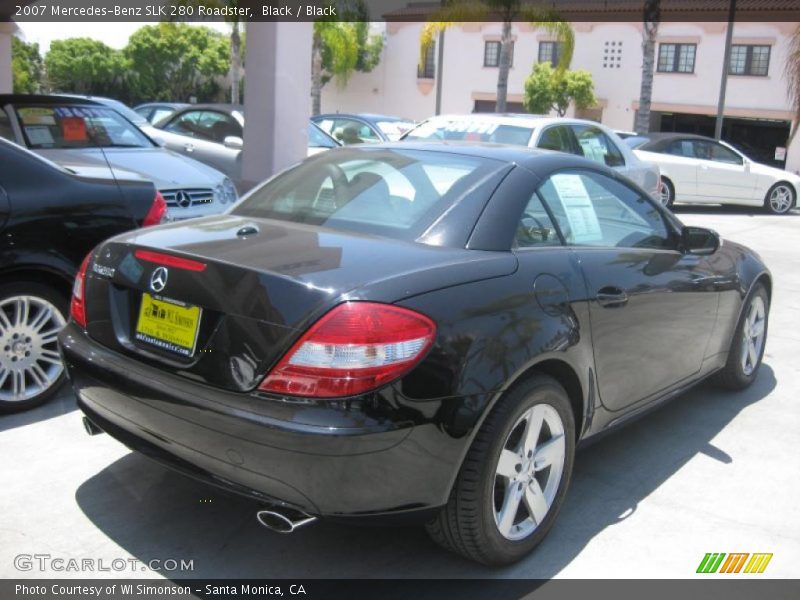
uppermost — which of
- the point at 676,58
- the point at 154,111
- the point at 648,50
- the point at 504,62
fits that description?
the point at 676,58

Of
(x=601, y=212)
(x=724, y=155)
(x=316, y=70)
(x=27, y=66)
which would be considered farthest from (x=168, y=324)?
(x=27, y=66)

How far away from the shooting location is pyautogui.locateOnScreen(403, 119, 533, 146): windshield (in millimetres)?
8227

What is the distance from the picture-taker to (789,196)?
16.3 metres

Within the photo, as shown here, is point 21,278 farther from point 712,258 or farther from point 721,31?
point 721,31

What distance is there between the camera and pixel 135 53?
50250 millimetres

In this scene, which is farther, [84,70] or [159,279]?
[84,70]

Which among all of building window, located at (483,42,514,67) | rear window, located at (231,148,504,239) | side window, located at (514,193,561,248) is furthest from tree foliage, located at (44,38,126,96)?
side window, located at (514,193,561,248)

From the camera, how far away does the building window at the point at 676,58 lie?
32.9 m

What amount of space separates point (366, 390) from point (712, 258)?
272cm

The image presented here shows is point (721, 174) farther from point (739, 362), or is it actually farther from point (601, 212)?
point (601, 212)

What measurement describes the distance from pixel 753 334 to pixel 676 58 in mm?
31306

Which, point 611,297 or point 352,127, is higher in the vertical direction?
point 352,127

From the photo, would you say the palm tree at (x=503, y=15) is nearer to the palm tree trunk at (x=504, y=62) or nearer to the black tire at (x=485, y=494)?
the palm tree trunk at (x=504, y=62)

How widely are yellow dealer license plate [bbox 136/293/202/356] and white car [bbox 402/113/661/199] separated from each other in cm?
558
